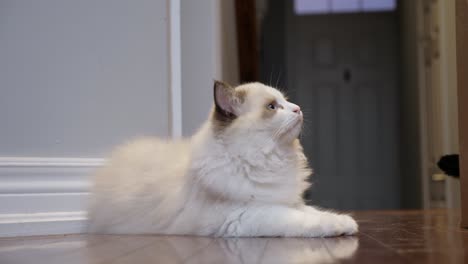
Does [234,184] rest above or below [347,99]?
below

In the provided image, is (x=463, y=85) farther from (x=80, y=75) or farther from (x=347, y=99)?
(x=347, y=99)

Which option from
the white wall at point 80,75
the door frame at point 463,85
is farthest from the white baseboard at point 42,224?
the door frame at point 463,85

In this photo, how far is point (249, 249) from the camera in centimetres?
122

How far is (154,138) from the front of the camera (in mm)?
1989

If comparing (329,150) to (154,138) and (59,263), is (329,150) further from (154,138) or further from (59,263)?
(59,263)

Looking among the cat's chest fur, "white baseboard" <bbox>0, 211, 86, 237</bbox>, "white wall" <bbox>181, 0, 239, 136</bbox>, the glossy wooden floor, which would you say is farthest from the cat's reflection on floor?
"white wall" <bbox>181, 0, 239, 136</bbox>

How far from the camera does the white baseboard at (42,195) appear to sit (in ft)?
5.73

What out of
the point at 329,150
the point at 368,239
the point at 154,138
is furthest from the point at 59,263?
the point at 329,150

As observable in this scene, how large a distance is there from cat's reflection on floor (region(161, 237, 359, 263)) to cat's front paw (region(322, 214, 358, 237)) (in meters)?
0.03

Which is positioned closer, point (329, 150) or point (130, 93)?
point (130, 93)

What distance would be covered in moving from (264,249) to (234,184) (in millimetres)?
346

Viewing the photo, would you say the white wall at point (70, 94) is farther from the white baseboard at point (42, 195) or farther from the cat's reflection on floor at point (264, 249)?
the cat's reflection on floor at point (264, 249)

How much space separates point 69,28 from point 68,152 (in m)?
0.44

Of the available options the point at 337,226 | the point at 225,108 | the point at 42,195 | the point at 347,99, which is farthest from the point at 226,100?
the point at 347,99
